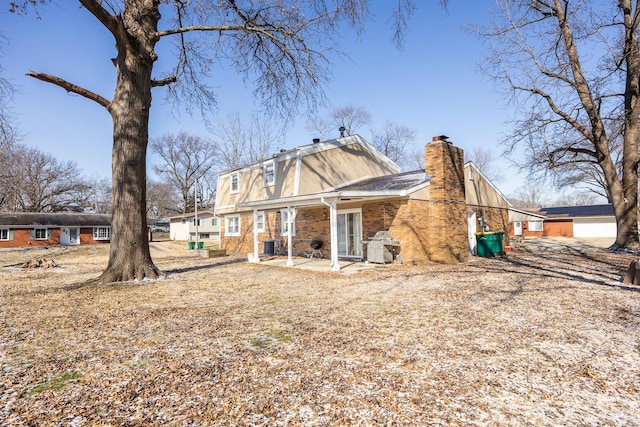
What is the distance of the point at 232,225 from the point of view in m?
20.3

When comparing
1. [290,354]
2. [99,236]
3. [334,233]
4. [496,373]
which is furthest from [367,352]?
[99,236]

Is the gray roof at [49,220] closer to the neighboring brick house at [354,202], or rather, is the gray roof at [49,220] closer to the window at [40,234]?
the window at [40,234]

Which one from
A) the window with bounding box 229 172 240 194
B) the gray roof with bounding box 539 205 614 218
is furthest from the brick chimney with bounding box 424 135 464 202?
the gray roof with bounding box 539 205 614 218

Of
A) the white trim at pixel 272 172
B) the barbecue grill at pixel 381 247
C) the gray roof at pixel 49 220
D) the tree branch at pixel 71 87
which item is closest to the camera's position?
the tree branch at pixel 71 87

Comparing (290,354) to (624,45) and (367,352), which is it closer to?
(367,352)

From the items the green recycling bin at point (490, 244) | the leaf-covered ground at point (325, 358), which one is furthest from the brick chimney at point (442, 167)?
the leaf-covered ground at point (325, 358)

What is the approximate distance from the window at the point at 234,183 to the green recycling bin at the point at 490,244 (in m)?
12.7

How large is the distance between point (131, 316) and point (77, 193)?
49.7 m

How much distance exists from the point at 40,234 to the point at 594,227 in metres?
53.3

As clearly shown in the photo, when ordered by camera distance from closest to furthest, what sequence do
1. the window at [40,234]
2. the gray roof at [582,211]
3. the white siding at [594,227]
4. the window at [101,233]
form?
the white siding at [594,227] < the gray roof at [582,211] < the window at [40,234] < the window at [101,233]

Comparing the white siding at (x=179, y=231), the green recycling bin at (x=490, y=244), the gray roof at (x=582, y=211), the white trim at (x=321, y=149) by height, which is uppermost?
the white trim at (x=321, y=149)

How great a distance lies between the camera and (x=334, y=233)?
36.1 ft

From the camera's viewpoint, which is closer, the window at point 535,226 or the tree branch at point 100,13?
the tree branch at point 100,13

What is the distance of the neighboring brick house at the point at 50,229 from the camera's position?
31.5 metres
